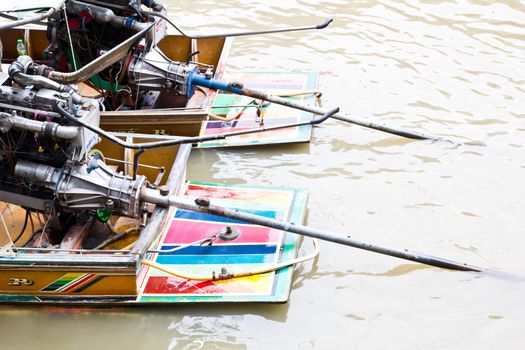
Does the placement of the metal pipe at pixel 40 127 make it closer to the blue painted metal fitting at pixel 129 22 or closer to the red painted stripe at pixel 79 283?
the red painted stripe at pixel 79 283

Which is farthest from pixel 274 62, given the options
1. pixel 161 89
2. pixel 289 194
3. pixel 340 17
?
pixel 289 194

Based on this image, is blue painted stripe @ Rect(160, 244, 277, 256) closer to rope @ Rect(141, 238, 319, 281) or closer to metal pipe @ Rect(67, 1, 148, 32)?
rope @ Rect(141, 238, 319, 281)

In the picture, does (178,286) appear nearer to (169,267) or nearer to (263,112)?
(169,267)

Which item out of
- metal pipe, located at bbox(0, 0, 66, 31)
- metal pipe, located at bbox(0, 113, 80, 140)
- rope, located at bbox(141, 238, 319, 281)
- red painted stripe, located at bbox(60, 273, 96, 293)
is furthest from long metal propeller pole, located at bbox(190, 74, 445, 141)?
red painted stripe, located at bbox(60, 273, 96, 293)

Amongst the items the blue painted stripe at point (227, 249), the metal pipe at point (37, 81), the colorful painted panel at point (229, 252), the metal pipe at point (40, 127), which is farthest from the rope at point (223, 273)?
the metal pipe at point (37, 81)

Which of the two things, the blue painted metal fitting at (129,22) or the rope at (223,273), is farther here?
the blue painted metal fitting at (129,22)

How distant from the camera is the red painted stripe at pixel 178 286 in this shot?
5.09m

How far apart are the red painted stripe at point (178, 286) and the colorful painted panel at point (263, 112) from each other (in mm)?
2033

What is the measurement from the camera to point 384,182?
263 inches

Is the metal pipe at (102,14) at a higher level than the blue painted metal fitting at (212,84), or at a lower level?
higher

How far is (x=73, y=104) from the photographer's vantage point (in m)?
5.11

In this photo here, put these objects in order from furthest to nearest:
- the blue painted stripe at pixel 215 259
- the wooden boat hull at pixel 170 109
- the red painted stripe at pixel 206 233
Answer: the wooden boat hull at pixel 170 109, the red painted stripe at pixel 206 233, the blue painted stripe at pixel 215 259

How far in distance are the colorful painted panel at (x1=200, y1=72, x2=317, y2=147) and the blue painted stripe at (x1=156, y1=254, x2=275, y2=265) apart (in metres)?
1.80

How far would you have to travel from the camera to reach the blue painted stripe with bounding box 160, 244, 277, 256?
539cm
